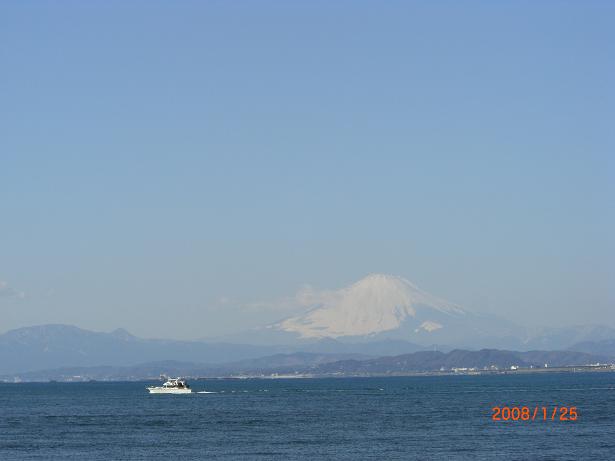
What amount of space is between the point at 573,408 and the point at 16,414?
88762mm

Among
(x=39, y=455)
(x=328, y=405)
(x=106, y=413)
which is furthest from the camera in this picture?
(x=328, y=405)

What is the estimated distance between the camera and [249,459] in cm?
9675

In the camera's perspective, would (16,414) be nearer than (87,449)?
No

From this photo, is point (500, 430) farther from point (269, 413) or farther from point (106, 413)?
point (106, 413)

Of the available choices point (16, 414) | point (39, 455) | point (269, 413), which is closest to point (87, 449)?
point (39, 455)
